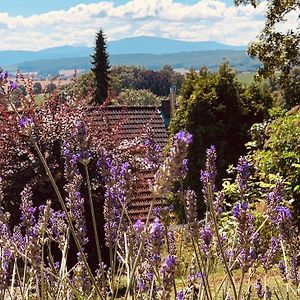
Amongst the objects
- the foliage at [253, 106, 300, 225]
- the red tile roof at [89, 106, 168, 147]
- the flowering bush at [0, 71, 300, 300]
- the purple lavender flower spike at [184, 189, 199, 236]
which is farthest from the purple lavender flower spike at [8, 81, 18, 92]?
the red tile roof at [89, 106, 168, 147]

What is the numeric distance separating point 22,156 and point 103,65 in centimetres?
3560

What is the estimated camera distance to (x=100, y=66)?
138 ft

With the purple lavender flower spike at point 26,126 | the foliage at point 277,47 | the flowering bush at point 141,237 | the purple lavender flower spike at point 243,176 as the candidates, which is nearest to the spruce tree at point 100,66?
the foliage at point 277,47

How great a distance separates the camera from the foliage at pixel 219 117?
12.0m

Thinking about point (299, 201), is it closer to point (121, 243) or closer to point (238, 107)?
point (121, 243)

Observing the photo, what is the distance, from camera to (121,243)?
286cm

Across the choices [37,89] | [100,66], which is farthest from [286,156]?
[100,66]

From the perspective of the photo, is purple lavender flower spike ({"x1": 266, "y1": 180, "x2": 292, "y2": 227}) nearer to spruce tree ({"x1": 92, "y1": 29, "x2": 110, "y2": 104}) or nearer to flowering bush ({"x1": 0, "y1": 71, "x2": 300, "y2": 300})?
flowering bush ({"x1": 0, "y1": 71, "x2": 300, "y2": 300})

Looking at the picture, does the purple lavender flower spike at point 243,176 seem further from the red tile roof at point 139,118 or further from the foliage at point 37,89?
the red tile roof at point 139,118

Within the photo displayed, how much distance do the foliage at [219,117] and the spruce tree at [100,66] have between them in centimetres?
2679

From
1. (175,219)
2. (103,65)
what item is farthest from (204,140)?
(103,65)

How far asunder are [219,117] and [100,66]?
99.6ft

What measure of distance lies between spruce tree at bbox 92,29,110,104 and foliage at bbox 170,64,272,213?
2679cm

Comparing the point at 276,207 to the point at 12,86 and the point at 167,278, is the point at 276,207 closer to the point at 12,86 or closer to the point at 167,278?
the point at 167,278
